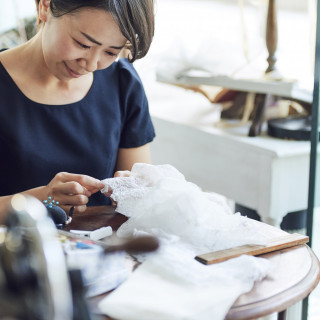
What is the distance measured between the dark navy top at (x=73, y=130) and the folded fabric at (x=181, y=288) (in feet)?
1.79

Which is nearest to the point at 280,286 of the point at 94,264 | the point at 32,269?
→ the point at 94,264

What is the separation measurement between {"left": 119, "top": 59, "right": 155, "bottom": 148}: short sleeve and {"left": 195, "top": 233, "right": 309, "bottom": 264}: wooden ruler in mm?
581

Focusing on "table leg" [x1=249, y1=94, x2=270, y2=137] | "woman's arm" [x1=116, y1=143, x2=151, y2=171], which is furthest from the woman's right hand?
"table leg" [x1=249, y1=94, x2=270, y2=137]

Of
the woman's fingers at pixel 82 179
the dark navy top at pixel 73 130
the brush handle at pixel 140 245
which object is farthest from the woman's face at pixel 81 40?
the brush handle at pixel 140 245

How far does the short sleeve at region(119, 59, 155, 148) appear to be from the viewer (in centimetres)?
144

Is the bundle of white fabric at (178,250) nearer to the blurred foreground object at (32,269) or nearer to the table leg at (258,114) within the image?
the blurred foreground object at (32,269)

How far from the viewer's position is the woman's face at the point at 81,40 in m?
1.10

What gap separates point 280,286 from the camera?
808mm

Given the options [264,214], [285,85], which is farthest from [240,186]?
[285,85]

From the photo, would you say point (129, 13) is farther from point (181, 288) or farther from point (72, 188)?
point (181, 288)

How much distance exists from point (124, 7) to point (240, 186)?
3.18ft

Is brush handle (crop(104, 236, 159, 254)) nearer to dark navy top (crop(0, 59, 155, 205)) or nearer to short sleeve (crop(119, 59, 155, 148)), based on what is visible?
dark navy top (crop(0, 59, 155, 205))

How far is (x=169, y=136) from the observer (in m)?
2.21

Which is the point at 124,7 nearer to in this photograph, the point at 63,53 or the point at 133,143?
the point at 63,53
